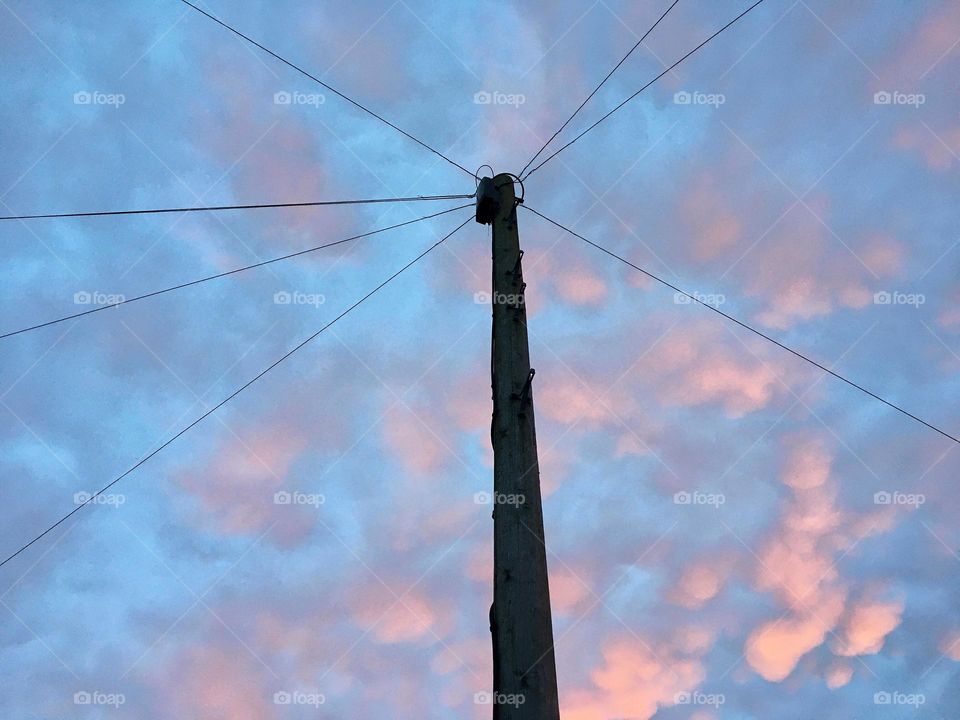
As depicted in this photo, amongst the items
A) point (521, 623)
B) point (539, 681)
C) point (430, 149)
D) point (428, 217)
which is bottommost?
point (539, 681)

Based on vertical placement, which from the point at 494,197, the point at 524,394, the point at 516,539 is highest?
the point at 494,197

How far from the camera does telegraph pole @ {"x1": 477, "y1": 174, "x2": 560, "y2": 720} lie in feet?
12.5

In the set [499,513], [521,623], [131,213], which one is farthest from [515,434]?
[131,213]

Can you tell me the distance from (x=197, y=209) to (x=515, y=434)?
6849mm

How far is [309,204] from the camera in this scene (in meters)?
9.49

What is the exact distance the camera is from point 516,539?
422 centimetres

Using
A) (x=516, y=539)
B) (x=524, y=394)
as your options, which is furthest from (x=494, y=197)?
(x=516, y=539)

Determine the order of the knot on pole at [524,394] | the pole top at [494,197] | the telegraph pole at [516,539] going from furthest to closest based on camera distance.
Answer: the pole top at [494,197], the knot on pole at [524,394], the telegraph pole at [516,539]

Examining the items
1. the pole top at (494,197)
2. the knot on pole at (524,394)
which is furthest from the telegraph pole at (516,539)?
the pole top at (494,197)

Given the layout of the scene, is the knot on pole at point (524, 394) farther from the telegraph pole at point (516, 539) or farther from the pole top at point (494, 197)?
the pole top at point (494, 197)

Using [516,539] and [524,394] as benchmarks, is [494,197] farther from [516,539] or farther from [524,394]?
[516,539]

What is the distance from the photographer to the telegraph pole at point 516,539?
12.5 feet

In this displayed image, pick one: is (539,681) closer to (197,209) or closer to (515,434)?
(515,434)

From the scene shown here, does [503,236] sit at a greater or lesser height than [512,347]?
greater
